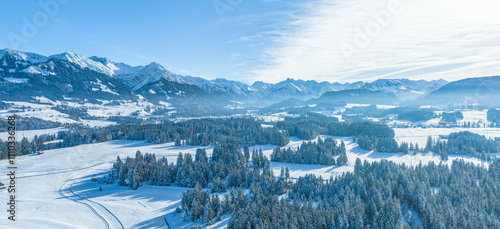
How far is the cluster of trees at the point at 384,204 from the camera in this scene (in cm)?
5447

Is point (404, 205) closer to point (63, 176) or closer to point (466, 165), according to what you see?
point (466, 165)

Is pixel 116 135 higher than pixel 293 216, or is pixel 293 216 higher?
pixel 116 135

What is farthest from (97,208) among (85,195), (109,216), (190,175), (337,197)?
(337,197)

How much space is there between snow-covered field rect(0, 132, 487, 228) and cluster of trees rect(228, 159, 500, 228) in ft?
40.7

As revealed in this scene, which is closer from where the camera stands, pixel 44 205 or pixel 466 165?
pixel 44 205

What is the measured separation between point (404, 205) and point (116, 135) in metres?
170

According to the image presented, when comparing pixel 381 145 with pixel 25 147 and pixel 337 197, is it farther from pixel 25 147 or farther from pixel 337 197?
pixel 25 147

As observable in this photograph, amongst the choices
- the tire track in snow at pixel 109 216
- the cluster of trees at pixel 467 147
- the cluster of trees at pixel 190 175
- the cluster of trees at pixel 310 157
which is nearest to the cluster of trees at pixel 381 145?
the cluster of trees at pixel 467 147

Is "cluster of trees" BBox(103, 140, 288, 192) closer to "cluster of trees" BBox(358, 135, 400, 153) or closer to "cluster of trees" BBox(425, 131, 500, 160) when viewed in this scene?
"cluster of trees" BBox(358, 135, 400, 153)

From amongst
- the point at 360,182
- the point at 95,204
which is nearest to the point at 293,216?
the point at 360,182

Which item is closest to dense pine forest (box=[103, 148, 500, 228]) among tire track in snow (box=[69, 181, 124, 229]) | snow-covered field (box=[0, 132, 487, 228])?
snow-covered field (box=[0, 132, 487, 228])

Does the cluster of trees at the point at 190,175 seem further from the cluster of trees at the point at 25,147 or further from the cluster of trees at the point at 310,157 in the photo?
the cluster of trees at the point at 25,147

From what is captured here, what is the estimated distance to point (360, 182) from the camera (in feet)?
245

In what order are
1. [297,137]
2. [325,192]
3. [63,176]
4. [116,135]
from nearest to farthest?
[325,192] < [63,176] < [116,135] < [297,137]
